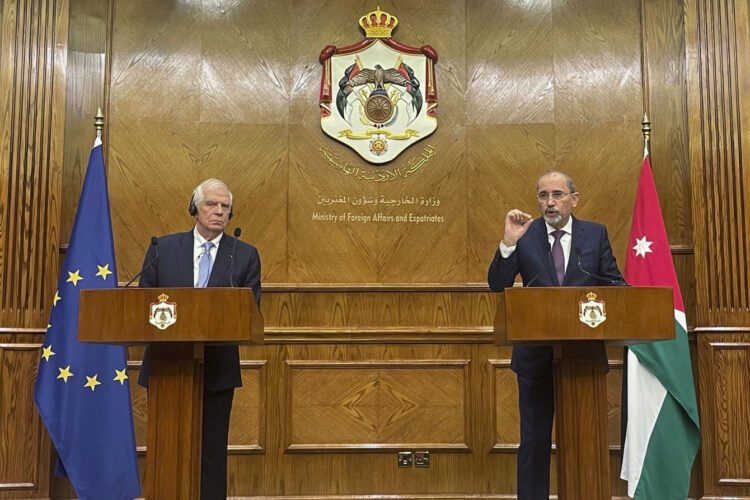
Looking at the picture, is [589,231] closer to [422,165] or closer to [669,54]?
[422,165]

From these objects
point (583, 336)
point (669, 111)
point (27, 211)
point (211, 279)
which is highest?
point (669, 111)

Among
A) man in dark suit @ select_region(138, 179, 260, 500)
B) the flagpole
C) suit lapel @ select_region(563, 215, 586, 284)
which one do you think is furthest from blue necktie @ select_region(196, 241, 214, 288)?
the flagpole

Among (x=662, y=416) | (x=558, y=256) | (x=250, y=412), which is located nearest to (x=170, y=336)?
(x=558, y=256)

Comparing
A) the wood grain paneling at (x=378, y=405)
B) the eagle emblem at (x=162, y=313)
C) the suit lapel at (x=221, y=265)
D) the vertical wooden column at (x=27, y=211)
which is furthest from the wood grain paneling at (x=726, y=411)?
the vertical wooden column at (x=27, y=211)

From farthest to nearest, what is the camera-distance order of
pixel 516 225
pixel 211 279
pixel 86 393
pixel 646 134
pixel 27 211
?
pixel 646 134
pixel 27 211
pixel 86 393
pixel 211 279
pixel 516 225

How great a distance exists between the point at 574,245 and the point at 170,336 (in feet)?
5.80

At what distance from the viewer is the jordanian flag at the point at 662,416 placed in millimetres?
4219

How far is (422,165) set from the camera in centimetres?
488

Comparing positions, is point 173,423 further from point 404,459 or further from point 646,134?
point 646,134

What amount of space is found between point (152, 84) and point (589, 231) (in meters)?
2.90

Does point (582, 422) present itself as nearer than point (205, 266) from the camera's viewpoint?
Yes

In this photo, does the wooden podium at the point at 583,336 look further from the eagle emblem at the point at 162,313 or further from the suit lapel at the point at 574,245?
the eagle emblem at the point at 162,313

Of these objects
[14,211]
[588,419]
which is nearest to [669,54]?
[588,419]

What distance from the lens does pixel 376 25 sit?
4957mm
